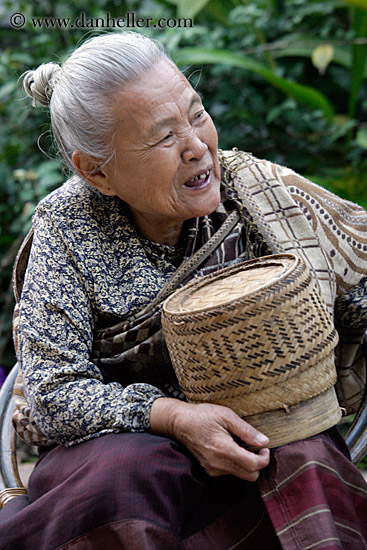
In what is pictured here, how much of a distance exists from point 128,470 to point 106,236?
675 millimetres

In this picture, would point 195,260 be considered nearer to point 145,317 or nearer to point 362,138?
point 145,317

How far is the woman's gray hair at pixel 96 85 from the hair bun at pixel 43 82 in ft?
0.11

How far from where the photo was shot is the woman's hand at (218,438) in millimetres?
1477

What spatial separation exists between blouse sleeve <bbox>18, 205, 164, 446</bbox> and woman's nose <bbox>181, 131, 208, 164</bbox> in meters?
0.39

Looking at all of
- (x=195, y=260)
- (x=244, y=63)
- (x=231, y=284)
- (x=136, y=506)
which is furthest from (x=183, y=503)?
(x=244, y=63)

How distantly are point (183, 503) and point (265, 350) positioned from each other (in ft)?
1.26

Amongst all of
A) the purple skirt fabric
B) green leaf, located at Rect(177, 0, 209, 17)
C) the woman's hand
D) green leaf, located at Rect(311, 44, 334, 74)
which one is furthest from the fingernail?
green leaf, located at Rect(177, 0, 209, 17)

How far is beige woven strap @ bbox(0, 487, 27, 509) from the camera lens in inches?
72.2

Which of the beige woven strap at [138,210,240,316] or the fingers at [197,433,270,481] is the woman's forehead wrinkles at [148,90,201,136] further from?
the fingers at [197,433,270,481]

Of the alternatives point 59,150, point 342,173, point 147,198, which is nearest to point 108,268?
point 147,198

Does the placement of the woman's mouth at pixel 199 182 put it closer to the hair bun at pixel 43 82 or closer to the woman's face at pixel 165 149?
the woman's face at pixel 165 149
